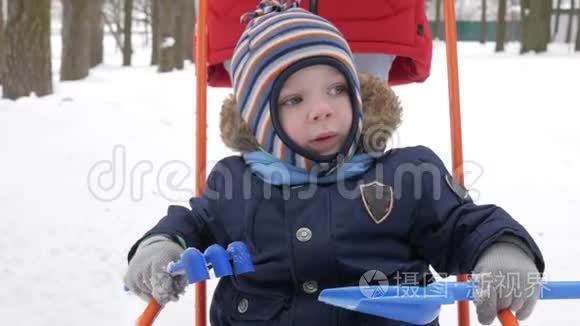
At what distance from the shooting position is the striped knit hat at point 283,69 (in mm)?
1633

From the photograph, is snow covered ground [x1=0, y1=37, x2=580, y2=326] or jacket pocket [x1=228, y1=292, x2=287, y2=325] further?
snow covered ground [x1=0, y1=37, x2=580, y2=326]

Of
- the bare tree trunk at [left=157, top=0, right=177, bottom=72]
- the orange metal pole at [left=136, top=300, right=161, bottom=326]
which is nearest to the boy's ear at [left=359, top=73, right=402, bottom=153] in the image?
the orange metal pole at [left=136, top=300, right=161, bottom=326]

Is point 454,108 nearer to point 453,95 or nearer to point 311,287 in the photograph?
point 453,95

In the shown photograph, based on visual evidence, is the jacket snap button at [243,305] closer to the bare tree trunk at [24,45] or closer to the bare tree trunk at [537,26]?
the bare tree trunk at [24,45]

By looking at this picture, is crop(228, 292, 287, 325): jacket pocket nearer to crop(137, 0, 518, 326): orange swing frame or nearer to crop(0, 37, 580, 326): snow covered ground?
crop(137, 0, 518, 326): orange swing frame

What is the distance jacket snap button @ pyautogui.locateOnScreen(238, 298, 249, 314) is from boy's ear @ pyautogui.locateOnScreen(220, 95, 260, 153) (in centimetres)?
39

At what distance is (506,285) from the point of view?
1288mm

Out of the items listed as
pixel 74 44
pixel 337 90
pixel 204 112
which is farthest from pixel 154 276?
pixel 74 44

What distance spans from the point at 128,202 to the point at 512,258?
106 inches

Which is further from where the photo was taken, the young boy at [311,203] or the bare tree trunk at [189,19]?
the bare tree trunk at [189,19]

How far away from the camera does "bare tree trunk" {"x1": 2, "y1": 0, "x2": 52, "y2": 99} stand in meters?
6.56

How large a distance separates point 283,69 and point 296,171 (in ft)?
0.81

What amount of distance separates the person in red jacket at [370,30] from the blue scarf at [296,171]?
24.5 inches

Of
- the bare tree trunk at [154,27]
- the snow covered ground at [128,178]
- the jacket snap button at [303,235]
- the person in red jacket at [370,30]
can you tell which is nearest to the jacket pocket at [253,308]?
the jacket snap button at [303,235]
